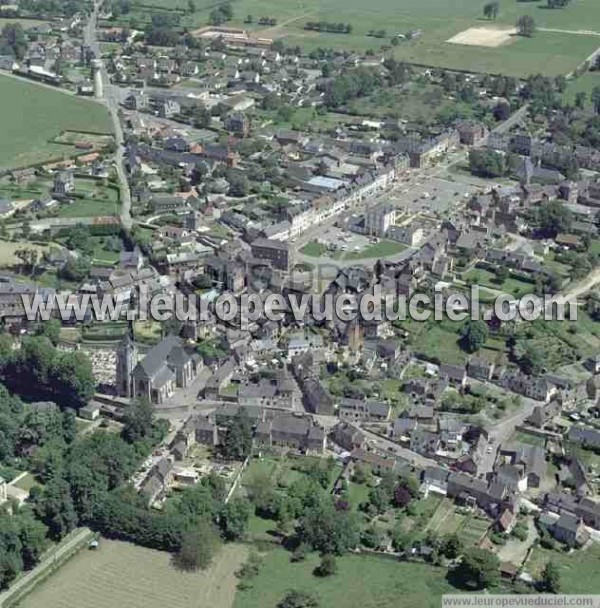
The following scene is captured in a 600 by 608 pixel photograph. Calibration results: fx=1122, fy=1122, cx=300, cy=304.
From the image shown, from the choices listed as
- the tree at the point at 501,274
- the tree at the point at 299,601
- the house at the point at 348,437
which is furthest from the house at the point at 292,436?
the tree at the point at 501,274

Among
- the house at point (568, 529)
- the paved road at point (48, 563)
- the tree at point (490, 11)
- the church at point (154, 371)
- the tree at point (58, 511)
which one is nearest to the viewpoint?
the paved road at point (48, 563)

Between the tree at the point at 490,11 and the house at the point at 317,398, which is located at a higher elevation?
the tree at the point at 490,11

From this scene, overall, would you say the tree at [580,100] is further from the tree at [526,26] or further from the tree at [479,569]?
the tree at [479,569]

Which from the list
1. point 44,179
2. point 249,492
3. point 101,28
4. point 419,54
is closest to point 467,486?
point 249,492

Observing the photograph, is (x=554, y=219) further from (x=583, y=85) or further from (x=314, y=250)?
(x=583, y=85)

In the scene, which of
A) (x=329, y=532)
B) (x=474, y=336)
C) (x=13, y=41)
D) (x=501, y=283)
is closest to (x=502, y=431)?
(x=474, y=336)

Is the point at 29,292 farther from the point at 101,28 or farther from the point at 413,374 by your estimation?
the point at 101,28
